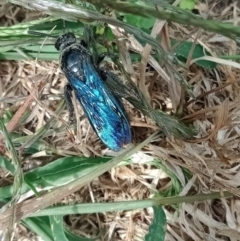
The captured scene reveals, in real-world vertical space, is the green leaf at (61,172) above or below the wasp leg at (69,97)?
below

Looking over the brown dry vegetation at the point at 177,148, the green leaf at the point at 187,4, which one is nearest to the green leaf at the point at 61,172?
the brown dry vegetation at the point at 177,148

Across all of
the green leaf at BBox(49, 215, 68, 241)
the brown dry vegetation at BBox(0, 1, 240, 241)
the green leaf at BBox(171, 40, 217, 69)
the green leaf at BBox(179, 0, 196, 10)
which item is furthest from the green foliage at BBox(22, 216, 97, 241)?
the green leaf at BBox(179, 0, 196, 10)

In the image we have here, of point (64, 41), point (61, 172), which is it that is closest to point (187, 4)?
point (64, 41)

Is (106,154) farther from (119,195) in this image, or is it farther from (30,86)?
(30,86)

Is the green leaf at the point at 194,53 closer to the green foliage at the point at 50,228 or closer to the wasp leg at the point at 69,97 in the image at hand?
the wasp leg at the point at 69,97

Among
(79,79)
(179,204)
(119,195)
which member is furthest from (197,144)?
(79,79)

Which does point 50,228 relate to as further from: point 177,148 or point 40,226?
point 177,148
